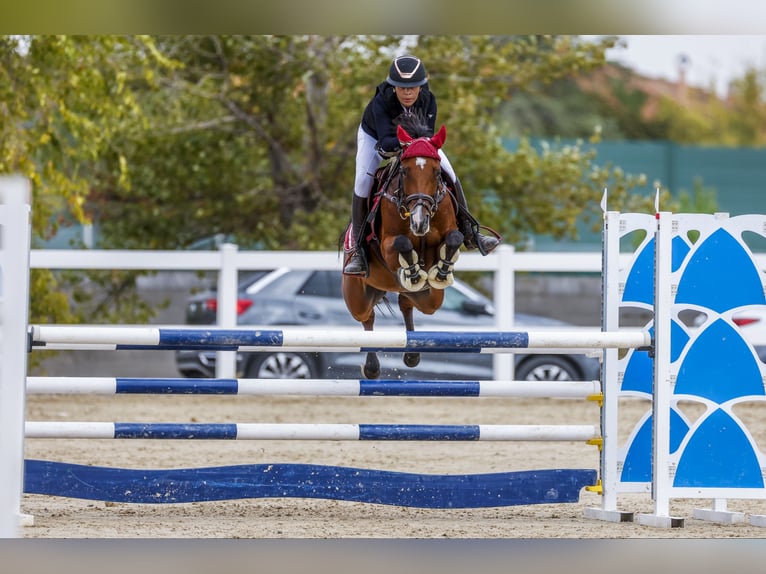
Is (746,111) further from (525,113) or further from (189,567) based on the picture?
(189,567)

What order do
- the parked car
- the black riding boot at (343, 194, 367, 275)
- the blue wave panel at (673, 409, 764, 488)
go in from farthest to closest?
the parked car → the black riding boot at (343, 194, 367, 275) → the blue wave panel at (673, 409, 764, 488)

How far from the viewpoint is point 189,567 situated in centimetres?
362

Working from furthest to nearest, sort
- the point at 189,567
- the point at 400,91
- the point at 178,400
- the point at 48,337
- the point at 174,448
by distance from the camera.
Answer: the point at 178,400 → the point at 174,448 → the point at 400,91 → the point at 48,337 → the point at 189,567

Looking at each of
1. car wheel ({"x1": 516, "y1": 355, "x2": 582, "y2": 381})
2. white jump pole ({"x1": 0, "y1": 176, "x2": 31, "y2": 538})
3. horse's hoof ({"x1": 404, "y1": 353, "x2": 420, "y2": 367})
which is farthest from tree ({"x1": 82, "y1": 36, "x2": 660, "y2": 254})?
white jump pole ({"x1": 0, "y1": 176, "x2": 31, "y2": 538})

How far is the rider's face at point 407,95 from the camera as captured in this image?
553 cm

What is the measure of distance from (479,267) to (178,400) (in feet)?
10.5

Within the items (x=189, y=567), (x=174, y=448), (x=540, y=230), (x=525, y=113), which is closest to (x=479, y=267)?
(x=540, y=230)

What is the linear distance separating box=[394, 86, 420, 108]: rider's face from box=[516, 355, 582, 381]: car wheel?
5.63 meters

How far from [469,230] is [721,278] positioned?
52.2 inches

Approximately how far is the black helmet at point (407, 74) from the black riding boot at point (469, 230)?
22.0 inches

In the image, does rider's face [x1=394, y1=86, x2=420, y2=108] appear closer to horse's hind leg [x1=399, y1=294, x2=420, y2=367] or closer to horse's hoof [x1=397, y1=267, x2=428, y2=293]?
horse's hoof [x1=397, y1=267, x2=428, y2=293]

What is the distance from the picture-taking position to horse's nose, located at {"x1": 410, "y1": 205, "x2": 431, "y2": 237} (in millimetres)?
5277

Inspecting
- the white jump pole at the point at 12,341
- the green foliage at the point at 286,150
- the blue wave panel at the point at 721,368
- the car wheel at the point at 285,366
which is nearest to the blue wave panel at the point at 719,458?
the blue wave panel at the point at 721,368

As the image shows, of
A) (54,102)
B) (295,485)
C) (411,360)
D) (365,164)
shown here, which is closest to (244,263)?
(54,102)
